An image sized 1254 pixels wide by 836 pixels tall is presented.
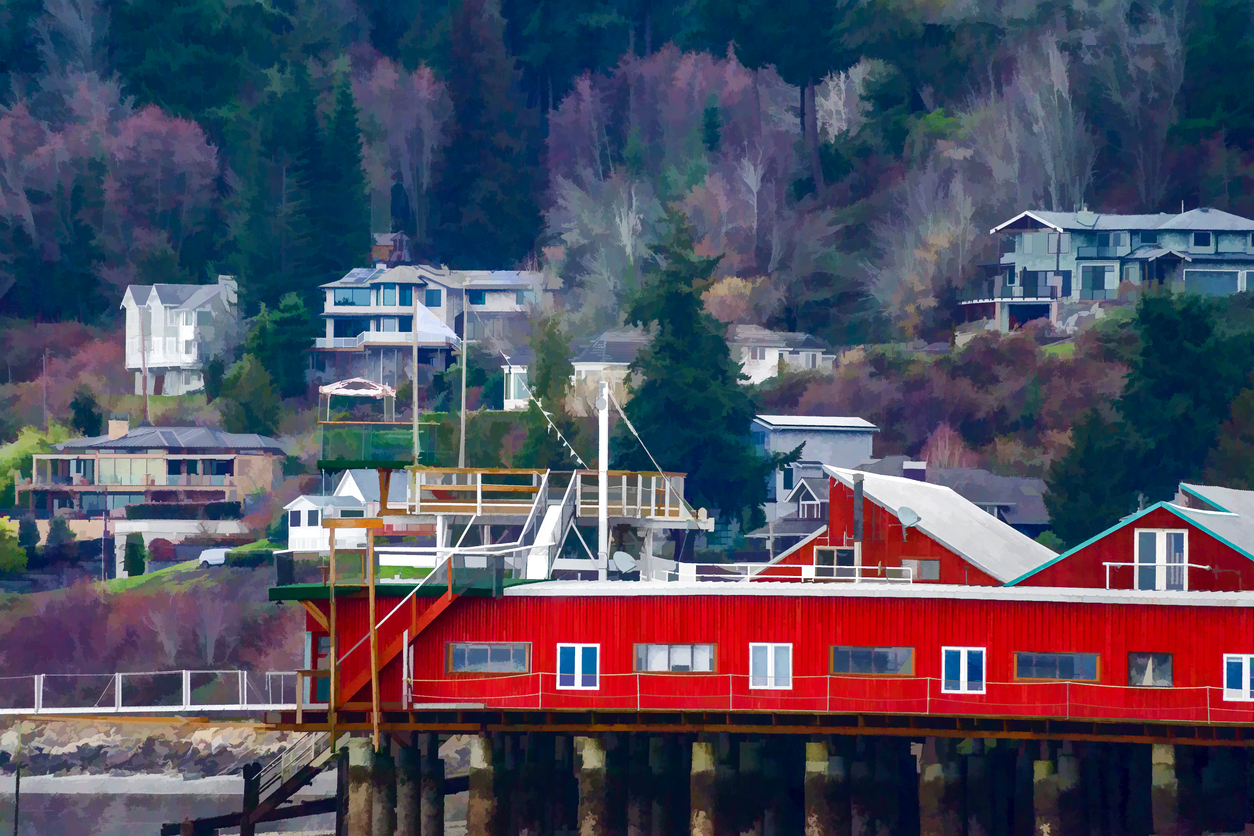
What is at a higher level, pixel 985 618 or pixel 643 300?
pixel 643 300

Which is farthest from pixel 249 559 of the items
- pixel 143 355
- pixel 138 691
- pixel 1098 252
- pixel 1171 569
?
pixel 1171 569

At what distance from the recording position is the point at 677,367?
329 feet

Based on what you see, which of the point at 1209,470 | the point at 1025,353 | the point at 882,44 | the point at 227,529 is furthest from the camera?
the point at 882,44

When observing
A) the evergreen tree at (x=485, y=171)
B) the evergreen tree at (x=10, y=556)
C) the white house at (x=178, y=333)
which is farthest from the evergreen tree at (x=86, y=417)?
the evergreen tree at (x=485, y=171)

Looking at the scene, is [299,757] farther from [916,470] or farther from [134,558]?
[134,558]

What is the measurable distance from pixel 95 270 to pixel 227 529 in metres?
41.5

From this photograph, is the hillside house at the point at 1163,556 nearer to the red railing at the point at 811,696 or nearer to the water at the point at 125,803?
the red railing at the point at 811,696

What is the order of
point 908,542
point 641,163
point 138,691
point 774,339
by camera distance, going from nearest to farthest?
1. point 908,542
2. point 138,691
3. point 774,339
4. point 641,163

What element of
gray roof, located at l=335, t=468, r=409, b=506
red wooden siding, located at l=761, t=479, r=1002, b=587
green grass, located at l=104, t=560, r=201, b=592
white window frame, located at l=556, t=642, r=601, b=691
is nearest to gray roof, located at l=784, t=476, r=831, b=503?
gray roof, located at l=335, t=468, r=409, b=506

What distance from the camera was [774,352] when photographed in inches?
5207

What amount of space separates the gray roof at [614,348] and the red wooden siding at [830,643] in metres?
73.4

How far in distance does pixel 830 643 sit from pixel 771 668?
1.32m

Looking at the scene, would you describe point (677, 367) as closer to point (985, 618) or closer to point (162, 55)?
point (985, 618)

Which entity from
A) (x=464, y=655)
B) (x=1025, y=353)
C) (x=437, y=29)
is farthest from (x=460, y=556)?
(x=437, y=29)
